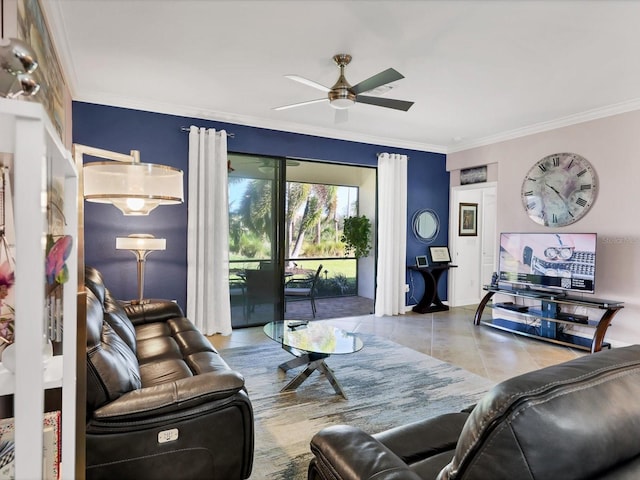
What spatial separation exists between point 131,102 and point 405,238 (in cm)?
408

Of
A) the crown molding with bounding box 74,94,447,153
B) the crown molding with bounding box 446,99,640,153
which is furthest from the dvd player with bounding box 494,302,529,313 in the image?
the crown molding with bounding box 74,94,447,153

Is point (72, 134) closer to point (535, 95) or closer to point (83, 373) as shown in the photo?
point (83, 373)

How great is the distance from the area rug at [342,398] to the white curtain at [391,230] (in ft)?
6.07

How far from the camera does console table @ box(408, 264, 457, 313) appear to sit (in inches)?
240

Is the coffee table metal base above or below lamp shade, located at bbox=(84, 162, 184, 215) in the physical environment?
below

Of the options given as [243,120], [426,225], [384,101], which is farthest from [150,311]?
[426,225]

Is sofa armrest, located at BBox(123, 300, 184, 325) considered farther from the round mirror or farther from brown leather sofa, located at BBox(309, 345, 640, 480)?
the round mirror

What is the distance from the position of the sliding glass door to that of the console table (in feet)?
7.36

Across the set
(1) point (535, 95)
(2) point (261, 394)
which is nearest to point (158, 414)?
(2) point (261, 394)

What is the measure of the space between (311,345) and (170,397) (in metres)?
1.53

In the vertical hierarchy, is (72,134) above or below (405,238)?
above

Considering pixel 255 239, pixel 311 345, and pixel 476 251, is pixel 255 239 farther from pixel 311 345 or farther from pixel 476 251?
pixel 476 251

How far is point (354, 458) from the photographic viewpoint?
3.74ft

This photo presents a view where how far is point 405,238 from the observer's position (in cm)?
603
